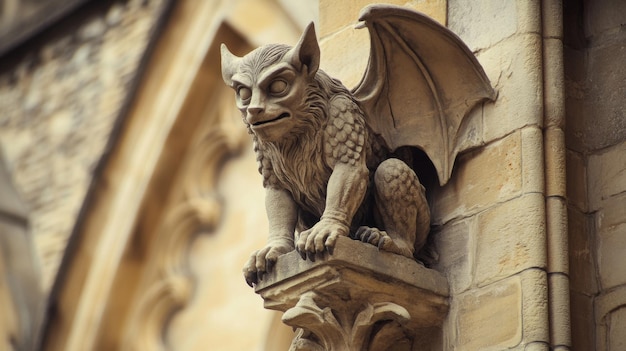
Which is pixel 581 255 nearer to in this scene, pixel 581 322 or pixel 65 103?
pixel 581 322

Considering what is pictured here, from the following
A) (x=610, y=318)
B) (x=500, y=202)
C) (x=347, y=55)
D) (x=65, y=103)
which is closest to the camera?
(x=610, y=318)

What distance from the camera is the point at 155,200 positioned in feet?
33.9

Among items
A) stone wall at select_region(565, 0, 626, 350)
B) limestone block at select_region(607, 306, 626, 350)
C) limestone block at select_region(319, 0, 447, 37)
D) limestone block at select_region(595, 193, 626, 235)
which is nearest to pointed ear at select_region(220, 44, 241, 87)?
limestone block at select_region(319, 0, 447, 37)

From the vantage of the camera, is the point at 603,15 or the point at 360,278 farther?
the point at 603,15

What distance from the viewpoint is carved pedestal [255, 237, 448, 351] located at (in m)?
4.55

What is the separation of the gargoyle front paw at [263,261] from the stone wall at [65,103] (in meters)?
5.98

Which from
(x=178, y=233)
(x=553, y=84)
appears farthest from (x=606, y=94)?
(x=178, y=233)

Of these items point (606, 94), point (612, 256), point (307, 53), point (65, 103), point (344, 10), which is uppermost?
point (65, 103)

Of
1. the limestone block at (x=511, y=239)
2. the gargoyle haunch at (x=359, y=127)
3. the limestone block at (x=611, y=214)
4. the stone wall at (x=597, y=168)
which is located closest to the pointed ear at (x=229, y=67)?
the gargoyle haunch at (x=359, y=127)

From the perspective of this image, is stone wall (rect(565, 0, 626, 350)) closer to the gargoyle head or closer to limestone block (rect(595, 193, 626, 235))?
limestone block (rect(595, 193, 626, 235))

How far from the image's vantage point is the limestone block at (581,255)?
15.0 feet

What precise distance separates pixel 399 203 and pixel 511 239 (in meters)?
0.30

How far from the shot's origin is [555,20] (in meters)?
4.78

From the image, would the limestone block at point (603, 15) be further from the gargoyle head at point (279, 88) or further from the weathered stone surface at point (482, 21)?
the gargoyle head at point (279, 88)
